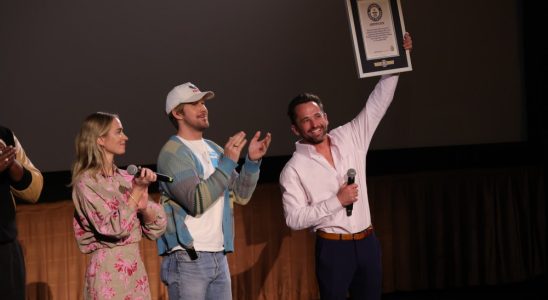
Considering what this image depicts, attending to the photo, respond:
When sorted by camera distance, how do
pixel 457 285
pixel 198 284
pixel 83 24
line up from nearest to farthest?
pixel 198 284 < pixel 83 24 < pixel 457 285

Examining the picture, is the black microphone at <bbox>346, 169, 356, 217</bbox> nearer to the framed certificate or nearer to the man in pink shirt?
the man in pink shirt

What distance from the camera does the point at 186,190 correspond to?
2.64 m

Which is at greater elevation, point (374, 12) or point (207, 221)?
point (374, 12)

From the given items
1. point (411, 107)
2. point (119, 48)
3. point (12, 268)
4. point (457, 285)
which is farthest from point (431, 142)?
point (12, 268)

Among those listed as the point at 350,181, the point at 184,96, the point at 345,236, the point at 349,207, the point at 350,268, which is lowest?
the point at 350,268

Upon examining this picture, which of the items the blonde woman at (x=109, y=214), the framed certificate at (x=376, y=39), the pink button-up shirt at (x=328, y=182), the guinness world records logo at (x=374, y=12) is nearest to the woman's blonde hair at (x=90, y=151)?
the blonde woman at (x=109, y=214)

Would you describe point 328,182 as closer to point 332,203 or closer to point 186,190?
point 332,203

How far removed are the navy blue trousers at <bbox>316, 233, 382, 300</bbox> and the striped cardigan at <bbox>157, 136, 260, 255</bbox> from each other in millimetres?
417

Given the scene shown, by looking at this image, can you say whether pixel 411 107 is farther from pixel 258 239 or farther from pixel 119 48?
pixel 119 48

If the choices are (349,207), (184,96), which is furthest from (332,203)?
(184,96)

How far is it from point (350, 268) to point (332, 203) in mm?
288

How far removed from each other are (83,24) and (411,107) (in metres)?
2.32

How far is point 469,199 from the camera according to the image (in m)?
5.02

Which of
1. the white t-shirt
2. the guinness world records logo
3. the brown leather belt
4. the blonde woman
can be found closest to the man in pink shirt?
the brown leather belt
